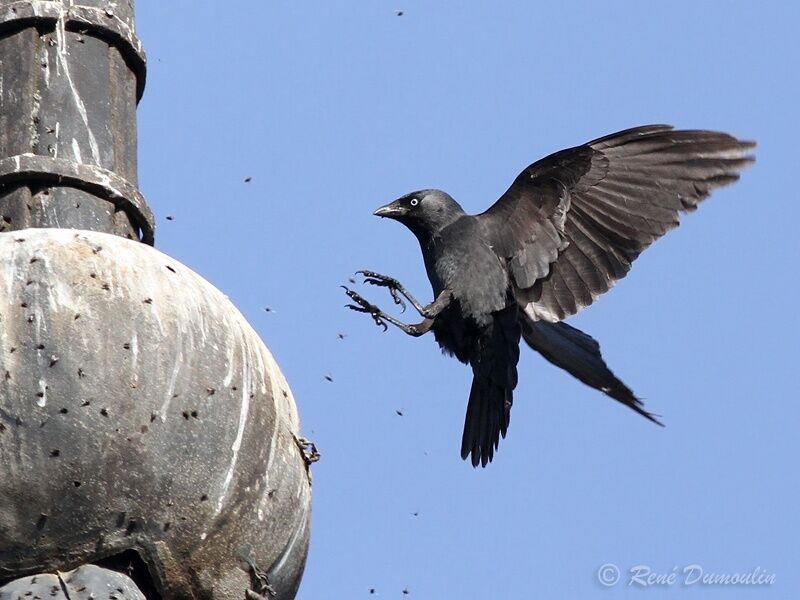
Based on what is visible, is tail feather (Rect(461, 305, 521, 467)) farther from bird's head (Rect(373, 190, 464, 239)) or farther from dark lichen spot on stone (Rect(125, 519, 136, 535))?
dark lichen spot on stone (Rect(125, 519, 136, 535))

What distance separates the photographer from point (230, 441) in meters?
8.87

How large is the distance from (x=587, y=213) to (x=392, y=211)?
4.19 feet

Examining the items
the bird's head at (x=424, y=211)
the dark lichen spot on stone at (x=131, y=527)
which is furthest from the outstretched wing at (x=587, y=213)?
the dark lichen spot on stone at (x=131, y=527)

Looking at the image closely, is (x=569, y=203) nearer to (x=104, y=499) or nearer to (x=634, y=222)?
(x=634, y=222)

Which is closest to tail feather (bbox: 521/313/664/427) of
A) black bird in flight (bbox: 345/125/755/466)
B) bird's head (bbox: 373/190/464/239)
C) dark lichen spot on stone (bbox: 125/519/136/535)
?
black bird in flight (bbox: 345/125/755/466)

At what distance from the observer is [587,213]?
12.2 metres

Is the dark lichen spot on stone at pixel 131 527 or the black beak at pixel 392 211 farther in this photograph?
the black beak at pixel 392 211

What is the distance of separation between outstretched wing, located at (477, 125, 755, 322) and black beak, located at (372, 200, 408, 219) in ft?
1.66

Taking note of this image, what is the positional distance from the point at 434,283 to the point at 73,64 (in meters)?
2.70

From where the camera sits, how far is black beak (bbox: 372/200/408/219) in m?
11.9

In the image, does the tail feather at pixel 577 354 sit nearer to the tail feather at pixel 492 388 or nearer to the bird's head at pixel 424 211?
the tail feather at pixel 492 388

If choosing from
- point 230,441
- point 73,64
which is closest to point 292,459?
point 230,441

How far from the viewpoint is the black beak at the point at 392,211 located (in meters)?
11.9

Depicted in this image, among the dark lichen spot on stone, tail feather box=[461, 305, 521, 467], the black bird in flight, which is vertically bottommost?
the dark lichen spot on stone
